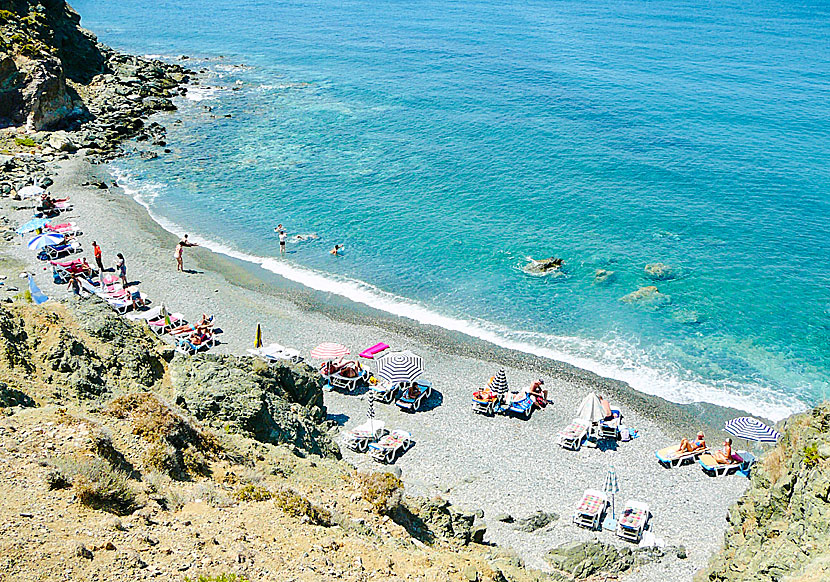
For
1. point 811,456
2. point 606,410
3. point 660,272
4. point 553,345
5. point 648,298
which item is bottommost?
point 553,345

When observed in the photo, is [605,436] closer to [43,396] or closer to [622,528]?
[622,528]

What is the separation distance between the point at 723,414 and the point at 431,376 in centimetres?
1296

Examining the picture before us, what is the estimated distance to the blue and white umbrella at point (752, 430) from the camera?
25812 mm

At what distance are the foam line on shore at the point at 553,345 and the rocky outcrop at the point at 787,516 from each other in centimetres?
1308

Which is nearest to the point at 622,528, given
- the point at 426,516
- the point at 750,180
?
the point at 426,516

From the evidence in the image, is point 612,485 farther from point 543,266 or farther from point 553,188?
point 553,188

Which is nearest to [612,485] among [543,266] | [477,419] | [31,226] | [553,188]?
[477,419]

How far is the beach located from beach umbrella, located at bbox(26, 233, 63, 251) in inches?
40.7

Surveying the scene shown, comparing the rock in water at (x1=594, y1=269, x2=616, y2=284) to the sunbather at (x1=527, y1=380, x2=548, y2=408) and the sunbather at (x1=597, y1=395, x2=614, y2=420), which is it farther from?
the sunbather at (x1=597, y1=395, x2=614, y2=420)

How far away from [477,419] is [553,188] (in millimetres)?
29050

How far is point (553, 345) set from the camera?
109ft

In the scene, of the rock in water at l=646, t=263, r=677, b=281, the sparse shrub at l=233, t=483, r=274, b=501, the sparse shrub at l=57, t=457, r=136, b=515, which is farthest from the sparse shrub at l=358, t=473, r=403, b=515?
the rock in water at l=646, t=263, r=677, b=281

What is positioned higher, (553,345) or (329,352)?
(329,352)

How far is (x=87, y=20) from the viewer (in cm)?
12794
